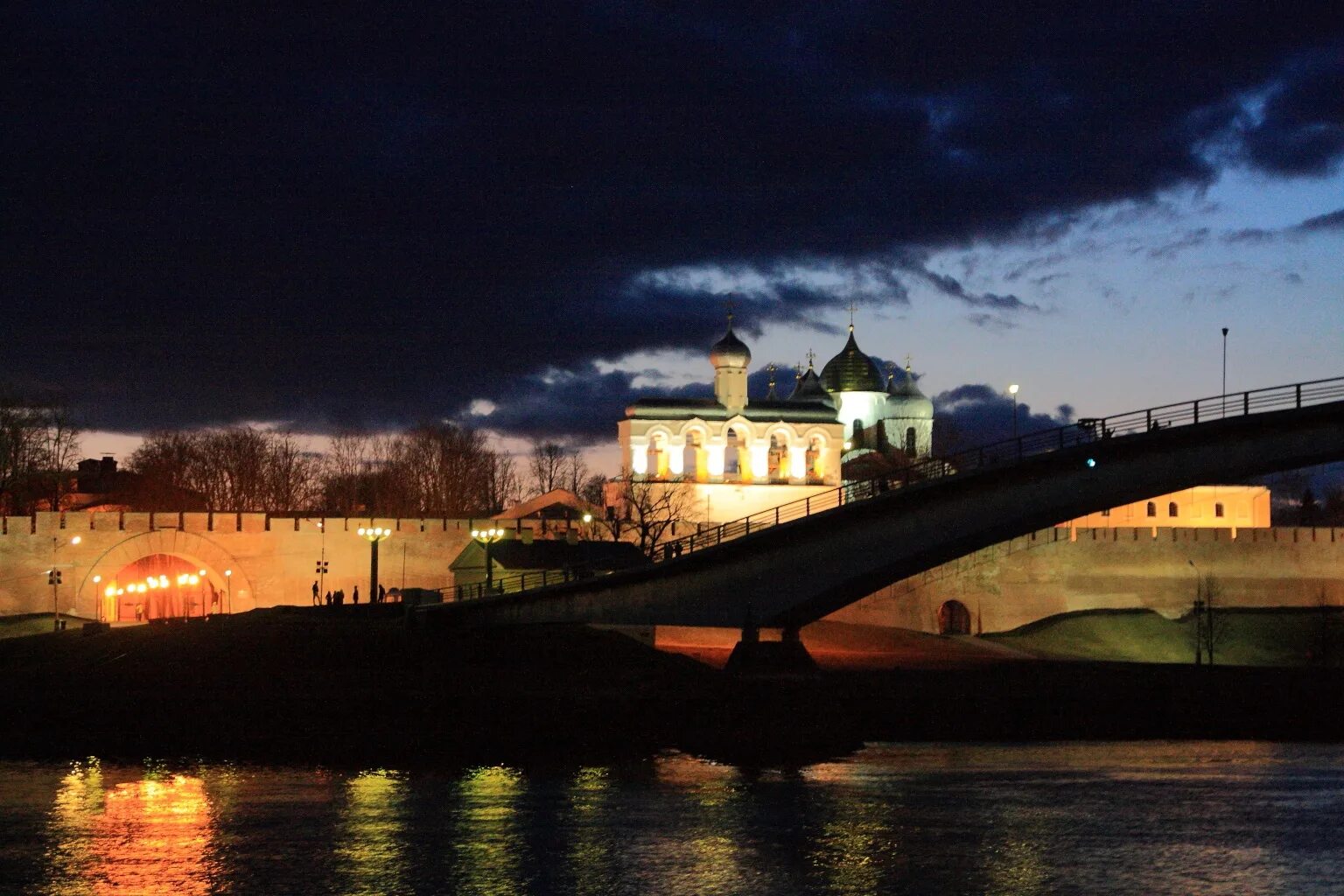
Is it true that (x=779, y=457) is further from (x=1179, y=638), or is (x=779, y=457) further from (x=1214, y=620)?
(x=1179, y=638)

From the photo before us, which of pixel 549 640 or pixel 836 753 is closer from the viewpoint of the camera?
pixel 836 753

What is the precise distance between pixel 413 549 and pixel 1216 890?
170ft

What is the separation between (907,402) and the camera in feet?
358

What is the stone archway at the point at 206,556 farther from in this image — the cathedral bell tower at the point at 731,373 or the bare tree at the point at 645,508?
the cathedral bell tower at the point at 731,373

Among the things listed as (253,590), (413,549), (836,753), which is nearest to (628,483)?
(413,549)

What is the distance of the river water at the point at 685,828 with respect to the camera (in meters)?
17.0

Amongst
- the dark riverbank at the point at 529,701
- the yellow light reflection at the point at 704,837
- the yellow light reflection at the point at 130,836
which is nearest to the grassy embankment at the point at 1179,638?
the dark riverbank at the point at 529,701

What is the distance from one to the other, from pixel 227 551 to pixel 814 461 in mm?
34781

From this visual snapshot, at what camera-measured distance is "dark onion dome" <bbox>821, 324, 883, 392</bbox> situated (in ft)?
355

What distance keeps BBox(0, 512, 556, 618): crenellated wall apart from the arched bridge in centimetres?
2600

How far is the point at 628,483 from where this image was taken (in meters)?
80.2

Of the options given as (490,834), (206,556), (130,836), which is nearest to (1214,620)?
(206,556)

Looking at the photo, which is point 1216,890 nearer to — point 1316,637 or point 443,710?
point 443,710

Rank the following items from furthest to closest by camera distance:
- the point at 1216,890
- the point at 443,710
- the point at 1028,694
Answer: the point at 1028,694 → the point at 443,710 → the point at 1216,890
